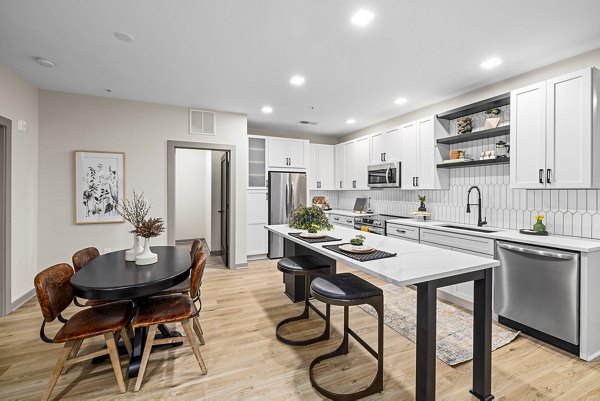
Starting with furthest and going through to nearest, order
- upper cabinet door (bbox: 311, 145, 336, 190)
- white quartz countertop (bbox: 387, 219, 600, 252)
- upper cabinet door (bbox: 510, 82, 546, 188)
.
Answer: upper cabinet door (bbox: 311, 145, 336, 190) < upper cabinet door (bbox: 510, 82, 546, 188) < white quartz countertop (bbox: 387, 219, 600, 252)

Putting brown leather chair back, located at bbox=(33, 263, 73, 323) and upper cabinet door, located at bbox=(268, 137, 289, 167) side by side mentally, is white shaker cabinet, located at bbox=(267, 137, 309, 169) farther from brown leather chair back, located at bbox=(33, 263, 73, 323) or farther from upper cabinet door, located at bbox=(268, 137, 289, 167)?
brown leather chair back, located at bbox=(33, 263, 73, 323)

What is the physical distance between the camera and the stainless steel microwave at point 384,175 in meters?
4.72

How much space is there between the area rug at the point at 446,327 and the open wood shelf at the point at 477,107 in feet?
8.20

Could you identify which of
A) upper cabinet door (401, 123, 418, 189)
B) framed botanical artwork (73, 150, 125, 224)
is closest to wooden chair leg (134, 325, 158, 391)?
framed botanical artwork (73, 150, 125, 224)

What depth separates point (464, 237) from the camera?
3.26 m

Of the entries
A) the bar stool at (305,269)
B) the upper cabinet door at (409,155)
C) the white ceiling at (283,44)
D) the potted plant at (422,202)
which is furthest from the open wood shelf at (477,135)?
the bar stool at (305,269)

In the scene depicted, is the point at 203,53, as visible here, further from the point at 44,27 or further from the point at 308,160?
the point at 308,160

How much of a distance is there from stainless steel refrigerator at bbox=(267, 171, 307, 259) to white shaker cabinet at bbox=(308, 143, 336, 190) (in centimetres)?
68

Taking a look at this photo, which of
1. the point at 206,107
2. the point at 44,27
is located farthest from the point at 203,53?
the point at 206,107

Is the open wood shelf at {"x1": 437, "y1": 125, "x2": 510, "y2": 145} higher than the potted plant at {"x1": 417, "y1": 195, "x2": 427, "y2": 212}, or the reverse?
the open wood shelf at {"x1": 437, "y1": 125, "x2": 510, "y2": 145}

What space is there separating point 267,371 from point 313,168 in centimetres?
473

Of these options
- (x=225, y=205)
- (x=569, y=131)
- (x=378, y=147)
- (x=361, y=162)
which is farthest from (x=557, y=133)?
(x=225, y=205)

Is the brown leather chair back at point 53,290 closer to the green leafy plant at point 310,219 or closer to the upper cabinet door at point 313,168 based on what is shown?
the green leafy plant at point 310,219

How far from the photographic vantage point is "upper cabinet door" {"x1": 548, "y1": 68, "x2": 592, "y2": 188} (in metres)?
2.52
